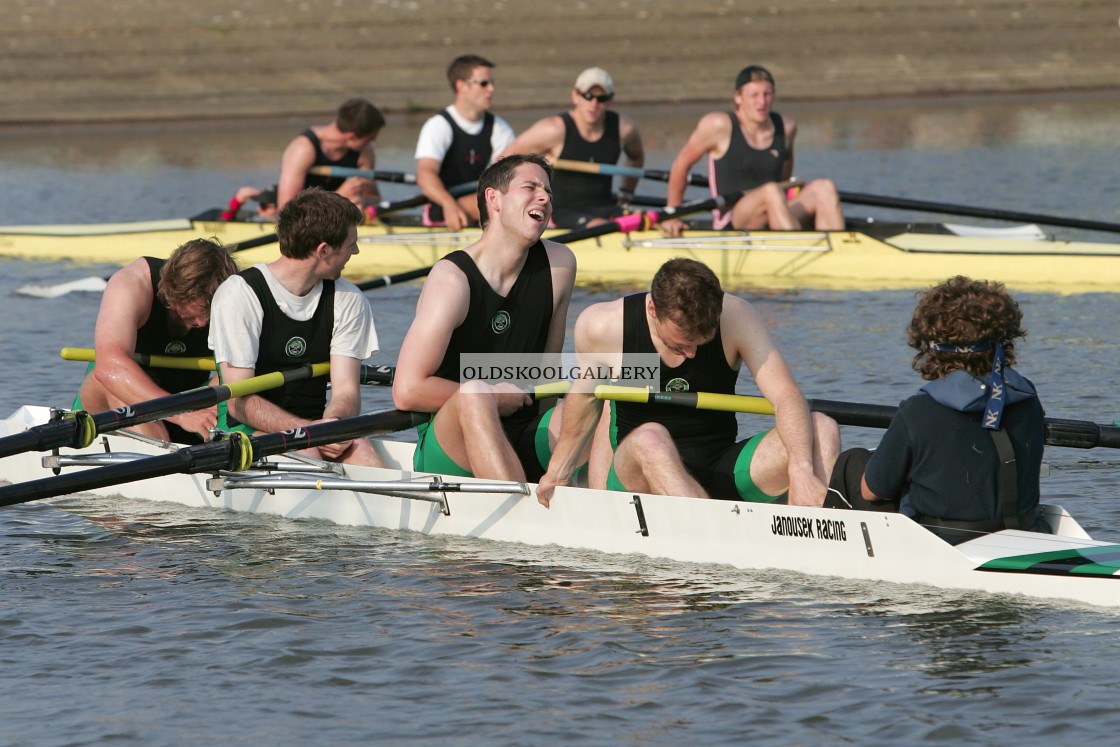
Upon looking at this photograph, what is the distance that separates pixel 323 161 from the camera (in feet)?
46.0

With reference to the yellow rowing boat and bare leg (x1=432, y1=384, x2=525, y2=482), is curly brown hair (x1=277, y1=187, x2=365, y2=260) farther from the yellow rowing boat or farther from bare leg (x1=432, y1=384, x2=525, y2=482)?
the yellow rowing boat

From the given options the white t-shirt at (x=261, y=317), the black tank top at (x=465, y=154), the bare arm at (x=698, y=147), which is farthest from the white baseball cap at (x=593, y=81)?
the white t-shirt at (x=261, y=317)

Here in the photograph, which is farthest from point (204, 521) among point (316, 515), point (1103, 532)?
point (1103, 532)

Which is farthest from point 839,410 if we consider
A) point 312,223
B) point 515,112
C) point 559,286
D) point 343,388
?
point 515,112

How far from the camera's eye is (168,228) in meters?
15.1

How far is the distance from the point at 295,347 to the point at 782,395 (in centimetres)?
228

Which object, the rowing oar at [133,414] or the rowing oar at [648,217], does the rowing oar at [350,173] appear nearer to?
the rowing oar at [648,217]

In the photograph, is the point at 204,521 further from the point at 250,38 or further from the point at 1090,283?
the point at 250,38

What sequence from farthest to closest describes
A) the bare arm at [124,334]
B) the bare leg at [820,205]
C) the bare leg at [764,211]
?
the bare leg at [820,205], the bare leg at [764,211], the bare arm at [124,334]

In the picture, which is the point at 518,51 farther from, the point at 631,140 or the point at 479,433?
the point at 479,433

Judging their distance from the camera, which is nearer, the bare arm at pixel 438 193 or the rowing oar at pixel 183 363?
the rowing oar at pixel 183 363

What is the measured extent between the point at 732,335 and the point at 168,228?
9847 mm

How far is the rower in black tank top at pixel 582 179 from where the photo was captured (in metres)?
13.5

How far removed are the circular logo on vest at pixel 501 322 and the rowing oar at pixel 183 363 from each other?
37.4 inches
